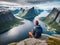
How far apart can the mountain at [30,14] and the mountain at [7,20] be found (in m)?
0.42

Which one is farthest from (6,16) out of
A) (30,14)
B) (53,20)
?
(53,20)

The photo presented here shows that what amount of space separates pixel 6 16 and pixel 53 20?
252cm

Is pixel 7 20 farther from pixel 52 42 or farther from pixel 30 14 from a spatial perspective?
pixel 52 42

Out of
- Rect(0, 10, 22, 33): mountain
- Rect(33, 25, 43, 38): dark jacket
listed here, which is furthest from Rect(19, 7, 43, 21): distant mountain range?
Rect(33, 25, 43, 38): dark jacket

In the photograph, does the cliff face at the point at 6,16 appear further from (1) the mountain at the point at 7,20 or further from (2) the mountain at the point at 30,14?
(2) the mountain at the point at 30,14

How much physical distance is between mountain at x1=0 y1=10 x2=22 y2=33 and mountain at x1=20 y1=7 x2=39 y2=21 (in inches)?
16.5

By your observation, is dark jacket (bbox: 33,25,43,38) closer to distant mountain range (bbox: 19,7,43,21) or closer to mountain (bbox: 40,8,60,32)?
mountain (bbox: 40,8,60,32)

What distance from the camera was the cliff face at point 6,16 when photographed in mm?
7957

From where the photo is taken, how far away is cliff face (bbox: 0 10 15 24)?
26.1 feet

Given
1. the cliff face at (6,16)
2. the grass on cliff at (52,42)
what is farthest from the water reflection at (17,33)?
the grass on cliff at (52,42)

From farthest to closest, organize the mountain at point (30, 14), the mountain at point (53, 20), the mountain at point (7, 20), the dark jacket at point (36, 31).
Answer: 1. the mountain at point (30, 14)
2. the mountain at point (7, 20)
3. the mountain at point (53, 20)
4. the dark jacket at point (36, 31)

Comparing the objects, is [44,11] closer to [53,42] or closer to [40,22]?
[40,22]

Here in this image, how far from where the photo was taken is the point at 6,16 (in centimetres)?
845

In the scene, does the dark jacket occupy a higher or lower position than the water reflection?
higher
